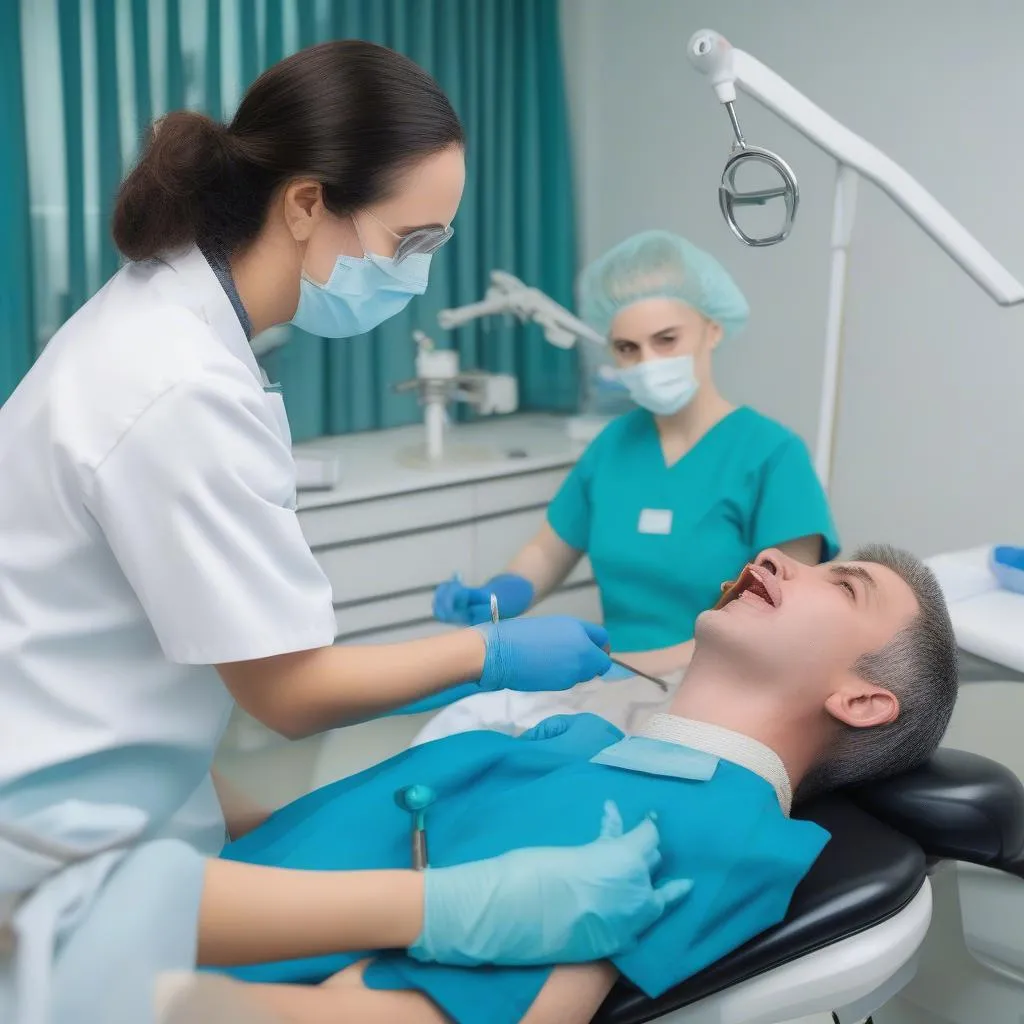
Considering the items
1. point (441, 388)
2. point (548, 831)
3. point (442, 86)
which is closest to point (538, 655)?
point (548, 831)

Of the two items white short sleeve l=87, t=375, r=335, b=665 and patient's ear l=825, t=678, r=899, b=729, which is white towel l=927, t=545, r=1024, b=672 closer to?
patient's ear l=825, t=678, r=899, b=729

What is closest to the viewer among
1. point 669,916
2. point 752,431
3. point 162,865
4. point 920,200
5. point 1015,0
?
point 162,865

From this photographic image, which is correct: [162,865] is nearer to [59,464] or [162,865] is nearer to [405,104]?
[59,464]

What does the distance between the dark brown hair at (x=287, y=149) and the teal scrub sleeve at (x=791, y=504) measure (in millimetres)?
945

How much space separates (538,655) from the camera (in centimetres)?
121

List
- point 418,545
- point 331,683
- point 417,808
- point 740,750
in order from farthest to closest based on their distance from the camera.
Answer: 1. point 418,545
2. point 740,750
3. point 417,808
4. point 331,683

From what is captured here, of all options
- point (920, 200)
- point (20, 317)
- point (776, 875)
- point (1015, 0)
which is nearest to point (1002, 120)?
point (1015, 0)

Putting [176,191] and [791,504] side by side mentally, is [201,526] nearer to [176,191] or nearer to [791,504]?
[176,191]

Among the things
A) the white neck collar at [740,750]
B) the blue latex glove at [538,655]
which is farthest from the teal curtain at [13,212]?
the white neck collar at [740,750]

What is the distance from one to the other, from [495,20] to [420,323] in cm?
84

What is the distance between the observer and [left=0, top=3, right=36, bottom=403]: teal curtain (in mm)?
2441

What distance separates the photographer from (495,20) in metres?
3.18

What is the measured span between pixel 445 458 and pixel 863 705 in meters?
1.72

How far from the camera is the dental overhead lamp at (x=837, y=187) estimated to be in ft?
5.11
